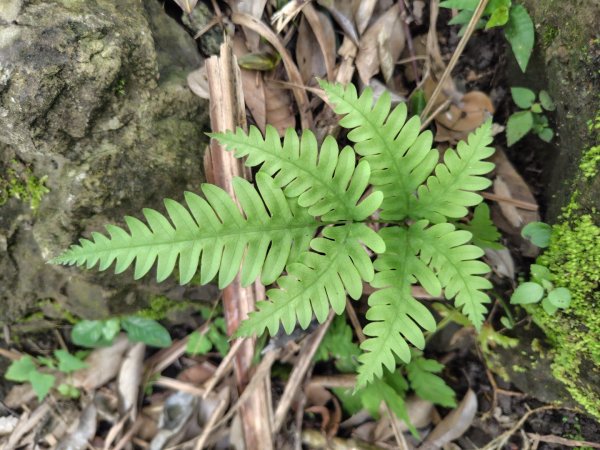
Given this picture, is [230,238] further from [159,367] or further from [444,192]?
[159,367]

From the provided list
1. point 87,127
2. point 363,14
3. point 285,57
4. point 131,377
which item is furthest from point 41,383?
point 363,14

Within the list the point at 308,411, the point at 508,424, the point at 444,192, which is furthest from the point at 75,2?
the point at 508,424

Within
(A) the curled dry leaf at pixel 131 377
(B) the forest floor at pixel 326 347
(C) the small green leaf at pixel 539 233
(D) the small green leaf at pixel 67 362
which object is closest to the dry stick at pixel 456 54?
(B) the forest floor at pixel 326 347

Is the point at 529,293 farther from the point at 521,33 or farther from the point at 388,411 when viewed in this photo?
the point at 521,33

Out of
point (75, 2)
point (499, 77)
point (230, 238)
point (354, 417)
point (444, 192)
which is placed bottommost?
point (354, 417)

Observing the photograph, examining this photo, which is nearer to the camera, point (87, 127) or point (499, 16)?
point (87, 127)

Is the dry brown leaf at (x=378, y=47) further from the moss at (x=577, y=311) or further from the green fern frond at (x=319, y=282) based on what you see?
the moss at (x=577, y=311)

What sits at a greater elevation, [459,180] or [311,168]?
[311,168]
